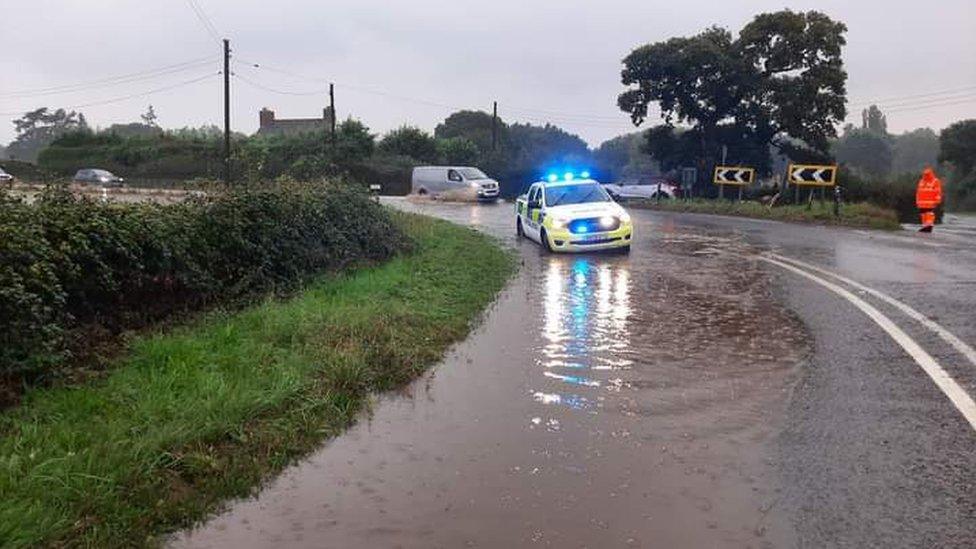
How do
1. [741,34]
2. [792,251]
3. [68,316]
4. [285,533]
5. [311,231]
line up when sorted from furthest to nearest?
[741,34] < [792,251] < [311,231] < [68,316] < [285,533]

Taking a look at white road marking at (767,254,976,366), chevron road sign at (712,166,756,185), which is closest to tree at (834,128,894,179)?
chevron road sign at (712,166,756,185)

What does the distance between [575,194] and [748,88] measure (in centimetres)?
2604

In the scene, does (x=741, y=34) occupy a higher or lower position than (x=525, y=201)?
higher

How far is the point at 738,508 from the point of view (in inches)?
168

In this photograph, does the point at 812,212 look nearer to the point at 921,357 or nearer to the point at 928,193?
the point at 928,193

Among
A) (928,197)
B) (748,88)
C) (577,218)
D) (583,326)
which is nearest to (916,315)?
(583,326)

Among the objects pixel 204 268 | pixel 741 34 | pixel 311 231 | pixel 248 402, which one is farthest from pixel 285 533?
pixel 741 34

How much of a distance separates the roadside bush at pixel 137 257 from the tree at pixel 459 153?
49.2 m

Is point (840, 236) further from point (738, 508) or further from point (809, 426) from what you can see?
point (738, 508)

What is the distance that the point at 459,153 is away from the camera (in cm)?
6169

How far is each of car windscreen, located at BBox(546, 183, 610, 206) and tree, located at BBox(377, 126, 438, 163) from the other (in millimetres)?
44433

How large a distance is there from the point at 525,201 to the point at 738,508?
54.2 ft

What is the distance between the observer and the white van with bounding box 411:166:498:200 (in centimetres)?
4147

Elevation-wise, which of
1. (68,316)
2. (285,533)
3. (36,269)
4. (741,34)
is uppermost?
(741,34)
